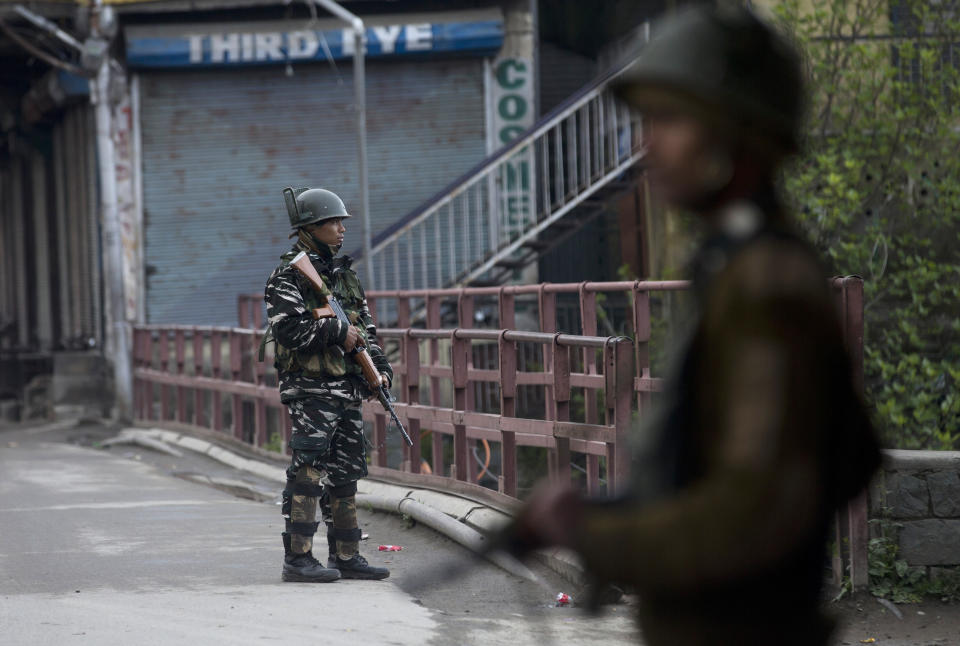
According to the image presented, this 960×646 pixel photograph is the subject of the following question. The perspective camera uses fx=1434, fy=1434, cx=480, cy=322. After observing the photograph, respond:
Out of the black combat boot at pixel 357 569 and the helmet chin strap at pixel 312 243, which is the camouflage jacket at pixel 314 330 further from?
the black combat boot at pixel 357 569

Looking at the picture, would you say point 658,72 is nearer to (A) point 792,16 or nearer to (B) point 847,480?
(B) point 847,480

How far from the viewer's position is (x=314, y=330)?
7.01 m

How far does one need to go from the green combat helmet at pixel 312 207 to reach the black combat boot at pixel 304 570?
1586 millimetres

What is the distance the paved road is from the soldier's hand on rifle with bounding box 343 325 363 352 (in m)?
1.18

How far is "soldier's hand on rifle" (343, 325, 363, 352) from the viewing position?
7129 mm

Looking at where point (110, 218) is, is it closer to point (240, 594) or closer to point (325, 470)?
point (325, 470)

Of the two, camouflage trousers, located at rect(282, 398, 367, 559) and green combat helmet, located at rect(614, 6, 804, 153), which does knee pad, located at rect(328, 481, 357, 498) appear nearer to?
camouflage trousers, located at rect(282, 398, 367, 559)

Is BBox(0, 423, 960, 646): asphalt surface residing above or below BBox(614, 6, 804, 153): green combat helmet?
below

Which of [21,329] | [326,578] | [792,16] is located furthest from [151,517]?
[21,329]

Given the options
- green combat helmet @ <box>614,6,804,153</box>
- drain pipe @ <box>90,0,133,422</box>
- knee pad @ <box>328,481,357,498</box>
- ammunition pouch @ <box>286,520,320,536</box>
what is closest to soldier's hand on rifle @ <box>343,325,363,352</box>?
knee pad @ <box>328,481,357,498</box>

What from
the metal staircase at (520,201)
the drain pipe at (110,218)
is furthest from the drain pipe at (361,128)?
the drain pipe at (110,218)

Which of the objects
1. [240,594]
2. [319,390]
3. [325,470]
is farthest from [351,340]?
A: [240,594]

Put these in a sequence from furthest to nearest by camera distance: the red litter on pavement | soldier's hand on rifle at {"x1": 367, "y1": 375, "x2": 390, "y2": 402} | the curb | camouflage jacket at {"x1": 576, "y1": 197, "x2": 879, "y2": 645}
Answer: the red litter on pavement < soldier's hand on rifle at {"x1": 367, "y1": 375, "x2": 390, "y2": 402} < the curb < camouflage jacket at {"x1": 576, "y1": 197, "x2": 879, "y2": 645}

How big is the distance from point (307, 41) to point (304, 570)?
12.0 m
